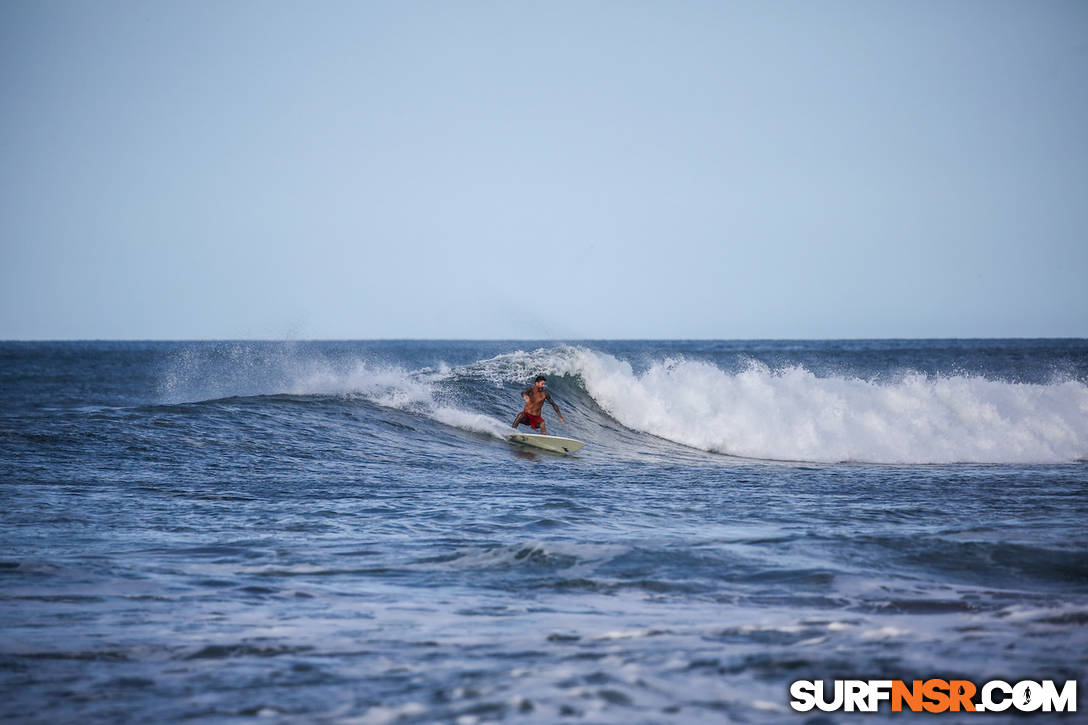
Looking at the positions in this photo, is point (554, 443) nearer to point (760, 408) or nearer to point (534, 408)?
point (534, 408)

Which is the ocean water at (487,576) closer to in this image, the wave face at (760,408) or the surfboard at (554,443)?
the surfboard at (554,443)

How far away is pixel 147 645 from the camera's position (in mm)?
5285

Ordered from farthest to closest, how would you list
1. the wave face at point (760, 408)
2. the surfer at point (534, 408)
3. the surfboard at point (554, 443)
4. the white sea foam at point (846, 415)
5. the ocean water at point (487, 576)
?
the wave face at point (760, 408), the white sea foam at point (846, 415), the surfer at point (534, 408), the surfboard at point (554, 443), the ocean water at point (487, 576)

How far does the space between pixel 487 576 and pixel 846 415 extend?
16.1 metres

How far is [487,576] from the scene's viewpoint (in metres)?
7.16

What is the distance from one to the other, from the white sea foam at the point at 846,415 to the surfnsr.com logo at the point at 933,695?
14.4 metres

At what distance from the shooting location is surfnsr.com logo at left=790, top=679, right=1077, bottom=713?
4340mm

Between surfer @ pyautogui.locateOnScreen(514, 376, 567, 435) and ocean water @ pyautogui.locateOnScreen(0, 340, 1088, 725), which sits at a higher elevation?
surfer @ pyautogui.locateOnScreen(514, 376, 567, 435)

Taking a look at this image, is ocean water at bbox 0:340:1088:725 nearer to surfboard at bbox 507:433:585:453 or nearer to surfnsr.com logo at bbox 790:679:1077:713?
surfnsr.com logo at bbox 790:679:1077:713

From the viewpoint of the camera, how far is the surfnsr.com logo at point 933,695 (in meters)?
4.34

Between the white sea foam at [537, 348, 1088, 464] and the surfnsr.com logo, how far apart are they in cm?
1443

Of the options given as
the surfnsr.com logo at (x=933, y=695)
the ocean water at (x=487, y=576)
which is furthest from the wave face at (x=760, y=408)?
the surfnsr.com logo at (x=933, y=695)

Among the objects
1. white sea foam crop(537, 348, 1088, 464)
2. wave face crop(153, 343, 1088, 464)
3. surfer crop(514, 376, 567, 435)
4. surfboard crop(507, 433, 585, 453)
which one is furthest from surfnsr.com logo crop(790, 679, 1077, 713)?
white sea foam crop(537, 348, 1088, 464)

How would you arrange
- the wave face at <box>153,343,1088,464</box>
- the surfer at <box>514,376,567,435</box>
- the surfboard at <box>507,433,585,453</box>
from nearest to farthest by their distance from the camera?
1. the surfboard at <box>507,433,585,453</box>
2. the surfer at <box>514,376,567,435</box>
3. the wave face at <box>153,343,1088,464</box>
